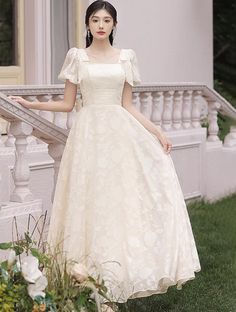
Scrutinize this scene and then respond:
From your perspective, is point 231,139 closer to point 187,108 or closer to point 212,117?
point 212,117

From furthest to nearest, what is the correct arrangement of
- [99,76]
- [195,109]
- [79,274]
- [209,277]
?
1. [195,109]
2. [209,277]
3. [99,76]
4. [79,274]

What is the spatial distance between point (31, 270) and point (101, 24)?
5.46 feet

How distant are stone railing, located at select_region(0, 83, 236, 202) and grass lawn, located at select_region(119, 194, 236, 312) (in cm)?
99

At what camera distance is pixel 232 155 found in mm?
10688

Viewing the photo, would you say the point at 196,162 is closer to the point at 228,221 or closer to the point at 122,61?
the point at 228,221

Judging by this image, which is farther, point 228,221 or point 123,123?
point 228,221

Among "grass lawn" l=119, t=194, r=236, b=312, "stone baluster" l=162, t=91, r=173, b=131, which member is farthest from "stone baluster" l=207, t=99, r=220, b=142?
"grass lawn" l=119, t=194, r=236, b=312

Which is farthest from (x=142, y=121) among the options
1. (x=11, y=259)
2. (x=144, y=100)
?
(x=144, y=100)

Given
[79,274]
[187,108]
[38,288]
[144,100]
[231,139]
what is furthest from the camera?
[231,139]

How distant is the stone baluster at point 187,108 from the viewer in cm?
988

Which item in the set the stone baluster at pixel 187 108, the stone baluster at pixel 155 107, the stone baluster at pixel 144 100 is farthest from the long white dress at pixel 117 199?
the stone baluster at pixel 187 108

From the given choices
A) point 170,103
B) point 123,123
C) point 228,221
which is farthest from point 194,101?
point 123,123

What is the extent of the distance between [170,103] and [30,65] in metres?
1.57

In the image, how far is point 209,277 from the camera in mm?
6801
